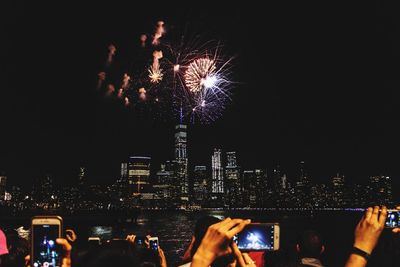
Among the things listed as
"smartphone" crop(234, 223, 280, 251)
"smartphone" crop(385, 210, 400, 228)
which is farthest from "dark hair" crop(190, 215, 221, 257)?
"smartphone" crop(385, 210, 400, 228)

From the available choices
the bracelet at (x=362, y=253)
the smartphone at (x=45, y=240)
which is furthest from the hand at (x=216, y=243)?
the smartphone at (x=45, y=240)

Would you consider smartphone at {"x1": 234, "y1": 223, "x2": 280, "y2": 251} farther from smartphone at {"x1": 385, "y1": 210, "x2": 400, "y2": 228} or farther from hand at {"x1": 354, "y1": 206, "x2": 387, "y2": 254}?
smartphone at {"x1": 385, "y1": 210, "x2": 400, "y2": 228}

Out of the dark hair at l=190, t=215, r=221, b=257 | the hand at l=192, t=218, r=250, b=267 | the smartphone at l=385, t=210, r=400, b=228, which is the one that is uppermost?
the hand at l=192, t=218, r=250, b=267

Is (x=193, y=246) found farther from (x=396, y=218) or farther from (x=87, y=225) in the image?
(x=87, y=225)

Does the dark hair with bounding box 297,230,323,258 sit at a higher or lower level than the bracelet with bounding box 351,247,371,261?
lower

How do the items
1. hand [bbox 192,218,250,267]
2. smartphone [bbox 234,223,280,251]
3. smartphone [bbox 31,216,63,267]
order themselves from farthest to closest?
smartphone [bbox 234,223,280,251] < smartphone [bbox 31,216,63,267] < hand [bbox 192,218,250,267]

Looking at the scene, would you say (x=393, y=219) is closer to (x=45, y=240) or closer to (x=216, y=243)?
(x=45, y=240)

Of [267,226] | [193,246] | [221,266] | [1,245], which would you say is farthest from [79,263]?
[267,226]
